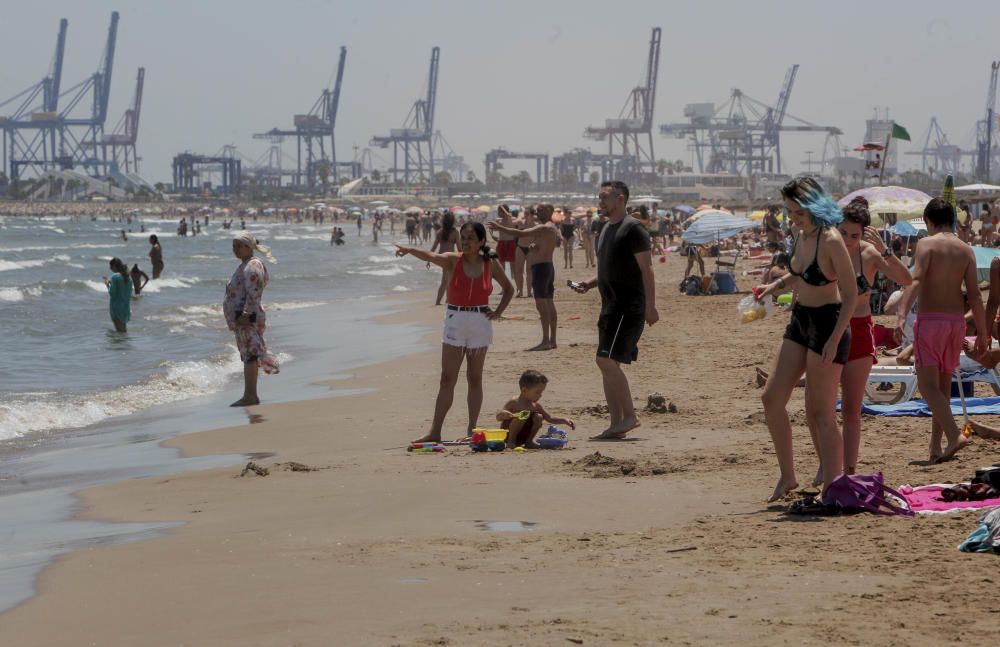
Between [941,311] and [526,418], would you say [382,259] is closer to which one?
[526,418]

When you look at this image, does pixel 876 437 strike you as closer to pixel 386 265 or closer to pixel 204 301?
pixel 204 301

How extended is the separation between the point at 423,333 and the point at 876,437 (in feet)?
31.7

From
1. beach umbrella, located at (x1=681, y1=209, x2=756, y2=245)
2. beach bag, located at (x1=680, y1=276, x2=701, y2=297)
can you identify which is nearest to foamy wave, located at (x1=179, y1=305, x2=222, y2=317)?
beach bag, located at (x1=680, y1=276, x2=701, y2=297)

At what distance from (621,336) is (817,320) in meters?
2.25

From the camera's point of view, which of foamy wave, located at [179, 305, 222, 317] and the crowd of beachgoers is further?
foamy wave, located at [179, 305, 222, 317]

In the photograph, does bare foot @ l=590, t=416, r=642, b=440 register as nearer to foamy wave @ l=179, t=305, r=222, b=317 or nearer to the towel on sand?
the towel on sand

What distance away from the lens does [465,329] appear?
743 cm

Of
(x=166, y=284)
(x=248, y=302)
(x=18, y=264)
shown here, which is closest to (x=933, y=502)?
(x=248, y=302)

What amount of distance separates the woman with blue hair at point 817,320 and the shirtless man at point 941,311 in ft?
3.31

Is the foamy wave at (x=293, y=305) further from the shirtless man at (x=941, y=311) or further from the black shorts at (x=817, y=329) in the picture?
the black shorts at (x=817, y=329)

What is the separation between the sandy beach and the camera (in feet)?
12.0

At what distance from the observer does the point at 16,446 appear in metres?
8.76

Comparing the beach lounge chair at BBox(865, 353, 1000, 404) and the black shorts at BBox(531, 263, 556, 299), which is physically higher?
the black shorts at BBox(531, 263, 556, 299)

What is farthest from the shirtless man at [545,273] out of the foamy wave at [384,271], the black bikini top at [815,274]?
the foamy wave at [384,271]
